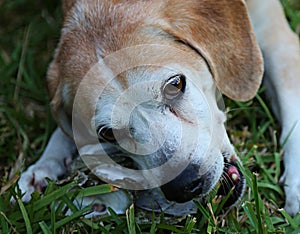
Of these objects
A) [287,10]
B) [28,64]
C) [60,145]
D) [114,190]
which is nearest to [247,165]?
[114,190]

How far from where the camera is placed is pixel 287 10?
411cm

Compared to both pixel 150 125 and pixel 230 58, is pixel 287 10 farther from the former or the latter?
pixel 150 125

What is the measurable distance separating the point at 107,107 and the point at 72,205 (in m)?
0.46

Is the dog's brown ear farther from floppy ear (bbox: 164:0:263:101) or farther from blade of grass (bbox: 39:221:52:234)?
blade of grass (bbox: 39:221:52:234)

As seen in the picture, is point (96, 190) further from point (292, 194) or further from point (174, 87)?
point (292, 194)

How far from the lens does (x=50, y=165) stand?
3.41 m

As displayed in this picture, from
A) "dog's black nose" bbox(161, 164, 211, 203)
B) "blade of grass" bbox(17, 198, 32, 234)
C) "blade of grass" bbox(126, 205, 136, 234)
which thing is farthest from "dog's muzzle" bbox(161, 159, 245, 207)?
"blade of grass" bbox(17, 198, 32, 234)

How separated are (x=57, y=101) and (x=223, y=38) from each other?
867mm

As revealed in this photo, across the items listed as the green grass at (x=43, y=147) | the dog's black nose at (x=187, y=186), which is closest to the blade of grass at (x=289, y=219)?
the green grass at (x=43, y=147)

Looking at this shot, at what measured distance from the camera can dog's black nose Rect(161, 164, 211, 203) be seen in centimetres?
274

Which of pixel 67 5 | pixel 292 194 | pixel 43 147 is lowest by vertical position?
pixel 292 194

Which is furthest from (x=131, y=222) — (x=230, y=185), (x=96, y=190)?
(x=230, y=185)

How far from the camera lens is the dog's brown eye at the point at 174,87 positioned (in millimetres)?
2853

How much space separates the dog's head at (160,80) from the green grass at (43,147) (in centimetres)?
17
